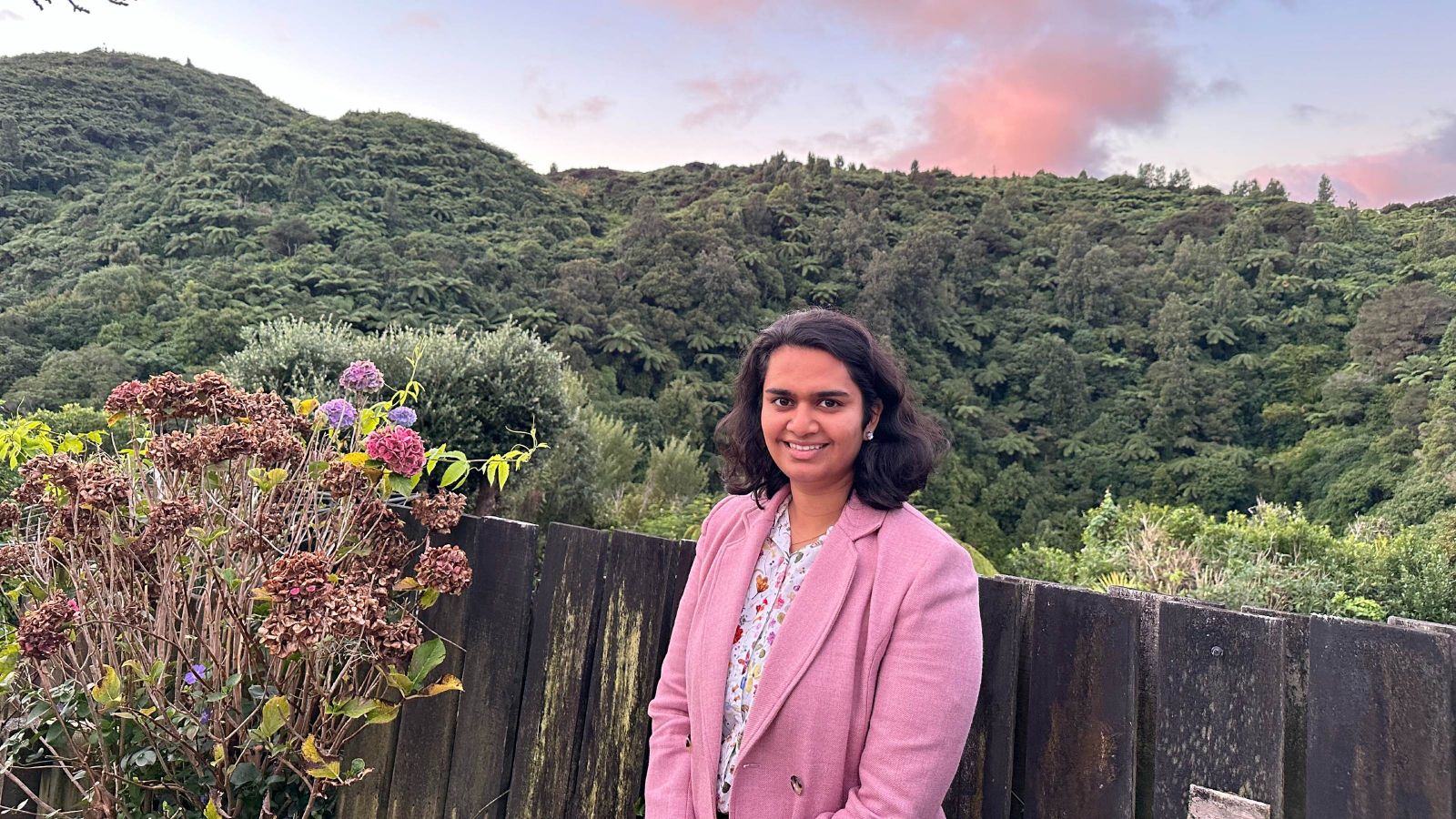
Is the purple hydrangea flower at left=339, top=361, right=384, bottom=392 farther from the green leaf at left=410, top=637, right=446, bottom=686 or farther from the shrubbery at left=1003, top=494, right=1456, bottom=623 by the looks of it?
the shrubbery at left=1003, top=494, right=1456, bottom=623

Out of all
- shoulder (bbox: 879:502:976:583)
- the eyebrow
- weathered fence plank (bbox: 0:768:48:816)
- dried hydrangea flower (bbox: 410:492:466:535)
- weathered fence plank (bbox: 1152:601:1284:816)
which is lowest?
weathered fence plank (bbox: 0:768:48:816)

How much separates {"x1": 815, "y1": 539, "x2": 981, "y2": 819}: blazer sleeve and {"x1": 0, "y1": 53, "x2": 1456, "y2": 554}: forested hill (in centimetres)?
1861

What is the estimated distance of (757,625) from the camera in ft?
3.93

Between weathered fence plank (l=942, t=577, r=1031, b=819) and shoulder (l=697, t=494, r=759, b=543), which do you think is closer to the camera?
weathered fence plank (l=942, t=577, r=1031, b=819)

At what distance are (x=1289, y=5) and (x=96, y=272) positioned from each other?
27.9m

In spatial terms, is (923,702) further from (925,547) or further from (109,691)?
(109,691)

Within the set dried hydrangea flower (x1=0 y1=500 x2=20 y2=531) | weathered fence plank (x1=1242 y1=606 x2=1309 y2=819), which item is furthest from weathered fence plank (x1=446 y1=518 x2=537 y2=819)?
weathered fence plank (x1=1242 y1=606 x2=1309 y2=819)

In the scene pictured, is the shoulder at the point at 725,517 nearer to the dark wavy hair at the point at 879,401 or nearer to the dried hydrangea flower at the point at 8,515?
the dark wavy hair at the point at 879,401

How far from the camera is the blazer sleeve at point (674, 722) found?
1163 millimetres

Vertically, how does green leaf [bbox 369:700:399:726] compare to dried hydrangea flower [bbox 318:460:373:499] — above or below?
below

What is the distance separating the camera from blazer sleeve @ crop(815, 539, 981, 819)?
96cm

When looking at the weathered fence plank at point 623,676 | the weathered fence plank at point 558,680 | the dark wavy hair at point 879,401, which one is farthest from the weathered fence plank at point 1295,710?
the weathered fence plank at point 558,680

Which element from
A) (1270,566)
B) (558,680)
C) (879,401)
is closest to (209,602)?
(558,680)

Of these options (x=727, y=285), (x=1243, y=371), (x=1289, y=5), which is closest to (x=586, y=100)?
(x=727, y=285)
